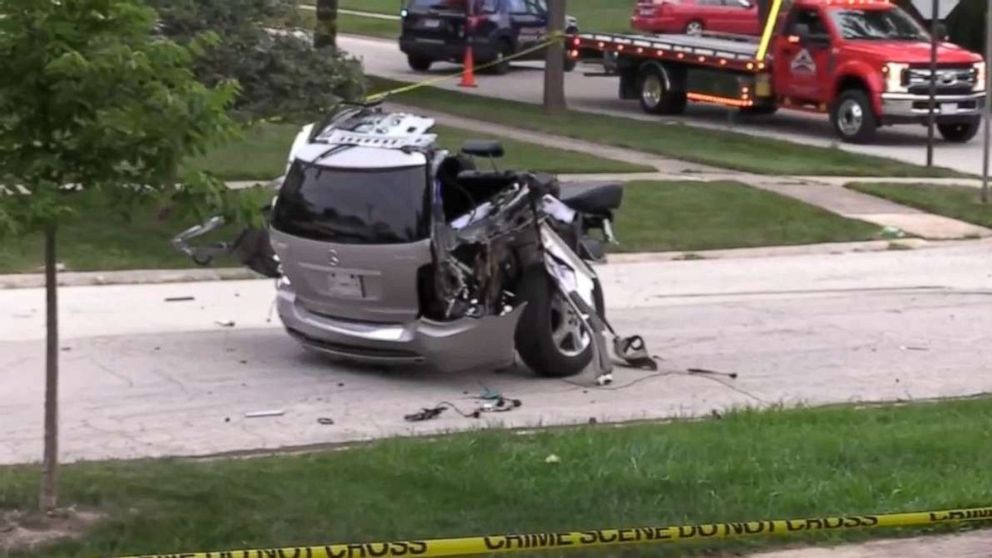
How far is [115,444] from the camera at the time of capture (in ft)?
31.8

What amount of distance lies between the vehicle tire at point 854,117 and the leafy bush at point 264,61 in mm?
11512

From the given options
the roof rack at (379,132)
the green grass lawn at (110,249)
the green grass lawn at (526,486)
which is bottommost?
the green grass lawn at (110,249)

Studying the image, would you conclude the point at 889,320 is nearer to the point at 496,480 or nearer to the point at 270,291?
the point at 270,291

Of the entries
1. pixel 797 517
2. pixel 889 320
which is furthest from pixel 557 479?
pixel 889 320

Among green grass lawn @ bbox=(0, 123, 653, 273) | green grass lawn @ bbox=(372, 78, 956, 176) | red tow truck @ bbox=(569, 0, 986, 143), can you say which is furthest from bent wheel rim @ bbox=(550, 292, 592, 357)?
red tow truck @ bbox=(569, 0, 986, 143)

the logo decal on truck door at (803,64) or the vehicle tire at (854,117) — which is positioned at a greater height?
the logo decal on truck door at (803,64)

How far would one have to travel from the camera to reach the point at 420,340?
11.3 meters

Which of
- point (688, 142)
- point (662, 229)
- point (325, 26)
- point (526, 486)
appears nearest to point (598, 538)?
point (526, 486)

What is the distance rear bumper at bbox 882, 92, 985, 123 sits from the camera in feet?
89.5

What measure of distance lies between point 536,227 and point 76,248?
612cm

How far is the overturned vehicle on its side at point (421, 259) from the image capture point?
11289mm

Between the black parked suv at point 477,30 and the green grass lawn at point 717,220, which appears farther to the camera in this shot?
the black parked suv at point 477,30

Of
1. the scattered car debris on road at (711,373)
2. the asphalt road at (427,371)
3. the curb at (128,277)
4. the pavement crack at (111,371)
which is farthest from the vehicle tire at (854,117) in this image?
the pavement crack at (111,371)

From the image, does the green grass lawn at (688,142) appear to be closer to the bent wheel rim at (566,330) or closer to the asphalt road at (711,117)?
the asphalt road at (711,117)
